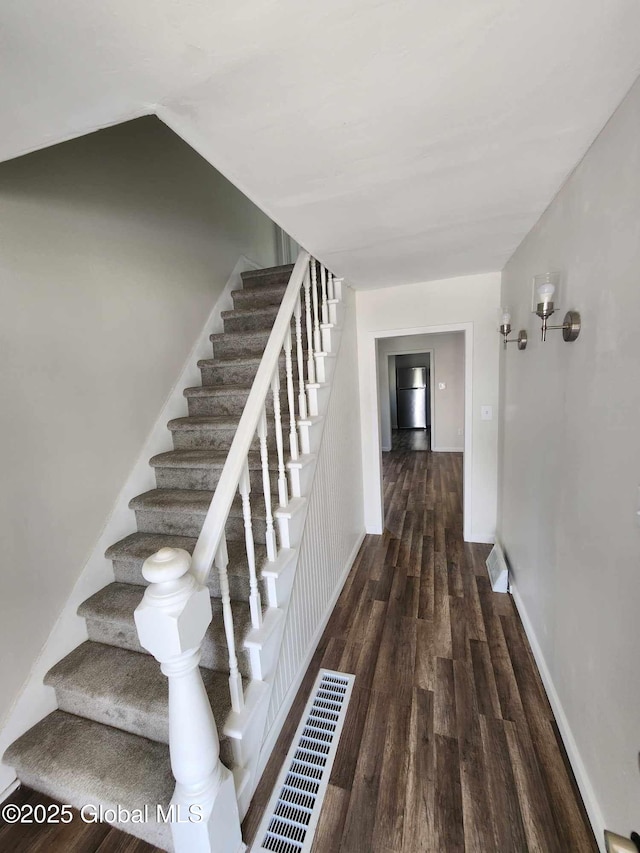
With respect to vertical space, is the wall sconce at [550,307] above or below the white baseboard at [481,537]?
above

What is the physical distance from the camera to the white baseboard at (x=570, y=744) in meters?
1.10

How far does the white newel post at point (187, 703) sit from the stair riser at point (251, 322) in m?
2.06

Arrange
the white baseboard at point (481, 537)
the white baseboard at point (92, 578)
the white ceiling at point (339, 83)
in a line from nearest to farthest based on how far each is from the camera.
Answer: the white ceiling at point (339, 83)
the white baseboard at point (92, 578)
the white baseboard at point (481, 537)

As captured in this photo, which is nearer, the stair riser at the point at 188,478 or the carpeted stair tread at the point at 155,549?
the carpeted stair tread at the point at 155,549

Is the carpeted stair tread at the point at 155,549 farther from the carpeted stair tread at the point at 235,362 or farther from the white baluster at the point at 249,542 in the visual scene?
the carpeted stair tread at the point at 235,362

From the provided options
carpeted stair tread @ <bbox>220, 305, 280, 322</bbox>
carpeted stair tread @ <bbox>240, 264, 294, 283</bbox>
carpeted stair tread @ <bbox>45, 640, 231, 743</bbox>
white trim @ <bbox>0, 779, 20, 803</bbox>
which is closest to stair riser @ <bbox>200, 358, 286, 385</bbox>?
carpeted stair tread @ <bbox>220, 305, 280, 322</bbox>

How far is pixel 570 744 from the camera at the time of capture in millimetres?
1323

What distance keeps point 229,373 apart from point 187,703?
1875mm

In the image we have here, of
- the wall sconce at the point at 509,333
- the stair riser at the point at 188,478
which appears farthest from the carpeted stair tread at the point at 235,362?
the wall sconce at the point at 509,333

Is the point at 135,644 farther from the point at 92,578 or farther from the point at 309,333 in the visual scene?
the point at 309,333

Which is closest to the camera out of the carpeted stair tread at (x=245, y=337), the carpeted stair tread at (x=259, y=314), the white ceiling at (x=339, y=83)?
the white ceiling at (x=339, y=83)

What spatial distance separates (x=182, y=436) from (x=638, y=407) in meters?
2.11

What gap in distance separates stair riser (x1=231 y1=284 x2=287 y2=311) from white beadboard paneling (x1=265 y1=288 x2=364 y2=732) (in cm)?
55

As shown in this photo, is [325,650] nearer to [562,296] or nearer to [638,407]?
[638,407]
